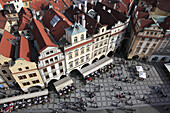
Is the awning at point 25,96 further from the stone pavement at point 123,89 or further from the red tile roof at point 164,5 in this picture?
the red tile roof at point 164,5

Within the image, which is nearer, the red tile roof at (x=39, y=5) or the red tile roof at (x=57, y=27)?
the red tile roof at (x=57, y=27)

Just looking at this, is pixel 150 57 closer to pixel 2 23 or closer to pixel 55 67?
pixel 55 67

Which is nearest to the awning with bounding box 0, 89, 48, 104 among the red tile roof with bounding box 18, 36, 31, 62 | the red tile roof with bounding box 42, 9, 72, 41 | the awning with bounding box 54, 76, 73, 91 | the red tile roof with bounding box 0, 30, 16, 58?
the awning with bounding box 54, 76, 73, 91

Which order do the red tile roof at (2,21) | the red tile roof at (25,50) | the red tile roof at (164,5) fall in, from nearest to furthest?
the red tile roof at (25,50), the red tile roof at (2,21), the red tile roof at (164,5)

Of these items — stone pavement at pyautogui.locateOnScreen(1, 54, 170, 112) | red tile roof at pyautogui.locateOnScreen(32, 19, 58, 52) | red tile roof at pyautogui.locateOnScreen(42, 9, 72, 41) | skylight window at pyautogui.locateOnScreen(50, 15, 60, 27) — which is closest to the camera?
red tile roof at pyautogui.locateOnScreen(32, 19, 58, 52)

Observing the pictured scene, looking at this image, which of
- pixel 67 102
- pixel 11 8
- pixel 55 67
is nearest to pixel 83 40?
pixel 55 67

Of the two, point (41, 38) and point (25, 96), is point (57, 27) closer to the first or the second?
point (41, 38)

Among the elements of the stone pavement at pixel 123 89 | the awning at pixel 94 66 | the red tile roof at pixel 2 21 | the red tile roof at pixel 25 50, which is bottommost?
the stone pavement at pixel 123 89

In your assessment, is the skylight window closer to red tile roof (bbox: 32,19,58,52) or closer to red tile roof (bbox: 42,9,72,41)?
red tile roof (bbox: 42,9,72,41)

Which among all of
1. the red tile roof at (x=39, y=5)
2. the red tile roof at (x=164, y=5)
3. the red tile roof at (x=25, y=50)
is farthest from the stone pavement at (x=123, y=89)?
the red tile roof at (x=39, y=5)
